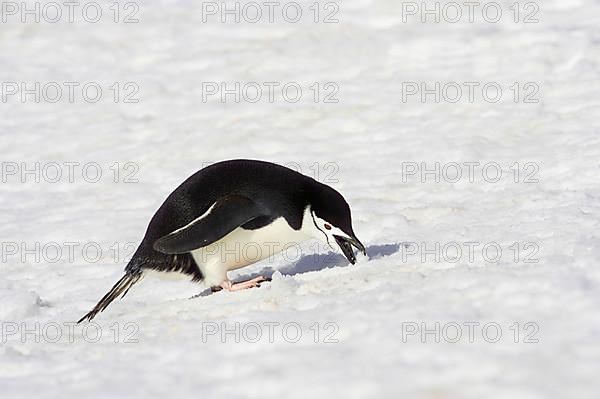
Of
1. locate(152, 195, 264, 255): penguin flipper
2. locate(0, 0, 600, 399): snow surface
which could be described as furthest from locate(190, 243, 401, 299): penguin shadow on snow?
locate(152, 195, 264, 255): penguin flipper

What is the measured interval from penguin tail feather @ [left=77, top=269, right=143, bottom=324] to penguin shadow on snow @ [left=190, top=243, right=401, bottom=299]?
1.04 feet

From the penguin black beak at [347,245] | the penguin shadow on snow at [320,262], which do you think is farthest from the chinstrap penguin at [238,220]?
the penguin shadow on snow at [320,262]

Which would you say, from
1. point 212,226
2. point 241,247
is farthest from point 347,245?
point 212,226

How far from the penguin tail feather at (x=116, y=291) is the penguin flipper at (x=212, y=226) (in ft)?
1.06

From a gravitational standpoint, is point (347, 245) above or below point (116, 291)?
above

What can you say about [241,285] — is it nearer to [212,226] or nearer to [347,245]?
[212,226]

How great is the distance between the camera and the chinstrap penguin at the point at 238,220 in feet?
14.5

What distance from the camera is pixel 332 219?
454 centimetres

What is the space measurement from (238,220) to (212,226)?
0.36 ft

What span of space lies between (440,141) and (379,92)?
1.14 meters

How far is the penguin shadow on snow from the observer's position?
4977 millimetres

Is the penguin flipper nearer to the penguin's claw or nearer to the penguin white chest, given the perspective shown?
the penguin white chest

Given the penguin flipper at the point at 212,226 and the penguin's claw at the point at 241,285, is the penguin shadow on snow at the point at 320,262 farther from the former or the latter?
the penguin flipper at the point at 212,226

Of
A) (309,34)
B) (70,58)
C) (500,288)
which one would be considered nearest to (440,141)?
(309,34)
